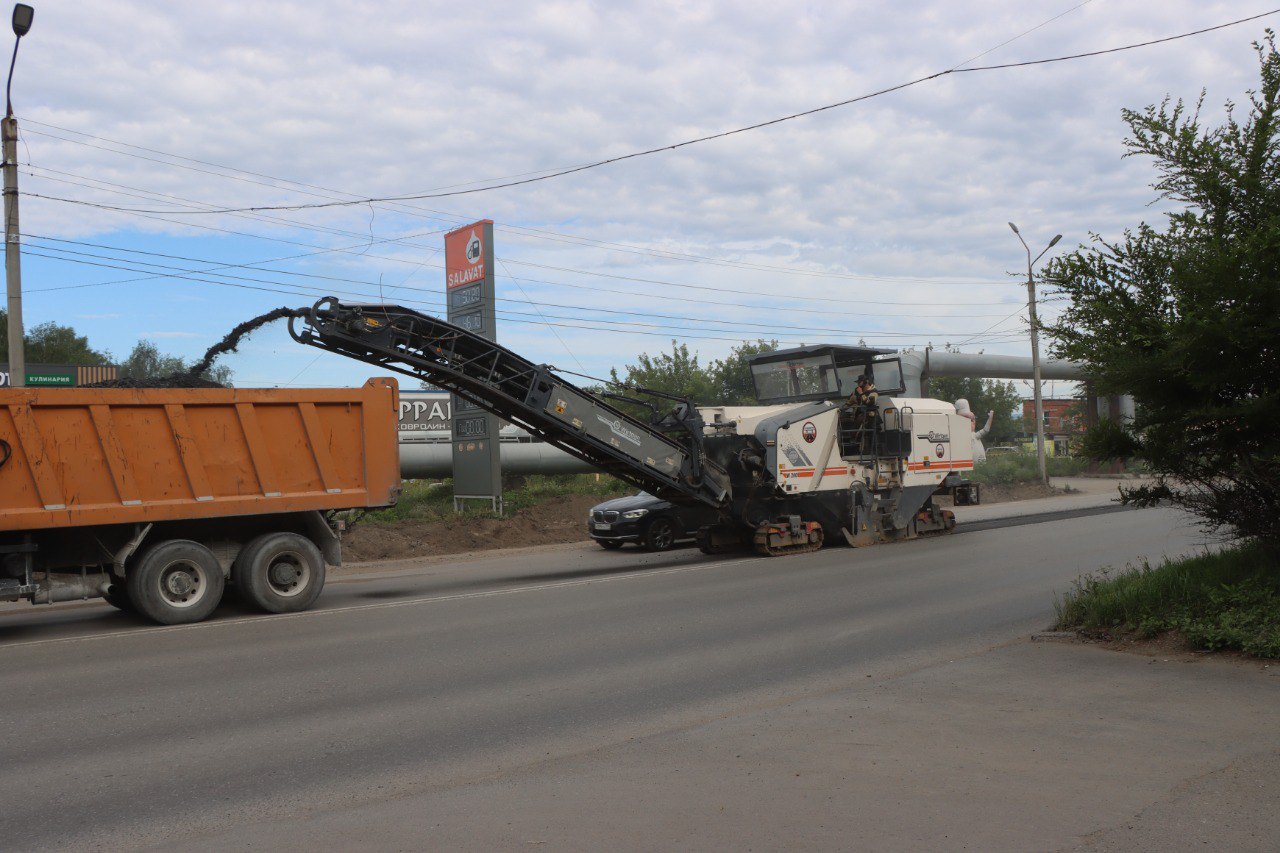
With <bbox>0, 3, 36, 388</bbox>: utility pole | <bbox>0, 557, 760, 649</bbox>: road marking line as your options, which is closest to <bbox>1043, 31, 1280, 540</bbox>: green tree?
<bbox>0, 557, 760, 649</bbox>: road marking line

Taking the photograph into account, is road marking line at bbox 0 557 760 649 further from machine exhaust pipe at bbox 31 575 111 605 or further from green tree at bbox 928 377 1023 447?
green tree at bbox 928 377 1023 447

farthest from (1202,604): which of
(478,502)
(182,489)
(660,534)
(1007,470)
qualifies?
(1007,470)

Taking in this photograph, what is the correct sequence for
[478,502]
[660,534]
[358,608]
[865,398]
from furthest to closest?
[478,502] → [660,534] → [865,398] → [358,608]

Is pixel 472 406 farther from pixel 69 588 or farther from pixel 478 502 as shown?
pixel 69 588

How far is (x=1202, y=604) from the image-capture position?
28.9 feet

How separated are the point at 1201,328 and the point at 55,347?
63849 millimetres

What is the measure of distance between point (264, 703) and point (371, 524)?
14901 millimetres

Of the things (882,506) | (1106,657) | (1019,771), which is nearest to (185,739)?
(1019,771)

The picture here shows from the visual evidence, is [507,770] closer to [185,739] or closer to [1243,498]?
[185,739]

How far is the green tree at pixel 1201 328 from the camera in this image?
7789mm

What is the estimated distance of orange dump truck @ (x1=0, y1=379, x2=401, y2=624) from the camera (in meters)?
11.1

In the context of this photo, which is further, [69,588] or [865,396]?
[865,396]

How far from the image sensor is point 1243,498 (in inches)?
343

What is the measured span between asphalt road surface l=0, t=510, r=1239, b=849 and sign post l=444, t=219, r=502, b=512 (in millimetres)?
8525
